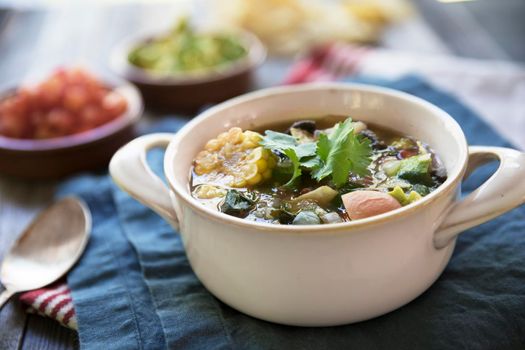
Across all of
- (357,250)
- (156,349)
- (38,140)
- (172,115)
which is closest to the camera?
(357,250)

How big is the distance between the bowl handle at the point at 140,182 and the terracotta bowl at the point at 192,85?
4.10 feet

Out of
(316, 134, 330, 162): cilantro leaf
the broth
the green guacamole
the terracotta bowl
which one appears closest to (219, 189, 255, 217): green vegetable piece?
the broth

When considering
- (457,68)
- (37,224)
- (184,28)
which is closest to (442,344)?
(37,224)

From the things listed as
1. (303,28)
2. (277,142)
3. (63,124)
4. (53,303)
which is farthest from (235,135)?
(303,28)

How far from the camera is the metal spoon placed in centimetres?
189

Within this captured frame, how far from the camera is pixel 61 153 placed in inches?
102

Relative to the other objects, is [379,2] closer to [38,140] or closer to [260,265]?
[38,140]

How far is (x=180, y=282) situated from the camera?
5.87 feet

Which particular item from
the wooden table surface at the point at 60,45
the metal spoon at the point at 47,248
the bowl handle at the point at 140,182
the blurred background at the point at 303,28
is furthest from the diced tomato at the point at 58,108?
the bowl handle at the point at 140,182

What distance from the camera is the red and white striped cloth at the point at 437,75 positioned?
242 cm

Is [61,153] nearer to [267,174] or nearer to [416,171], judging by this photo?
[267,174]

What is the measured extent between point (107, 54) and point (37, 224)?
6.38ft

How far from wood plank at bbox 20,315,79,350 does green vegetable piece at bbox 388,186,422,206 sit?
0.92 metres

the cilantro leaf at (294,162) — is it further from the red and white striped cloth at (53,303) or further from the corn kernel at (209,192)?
the red and white striped cloth at (53,303)
